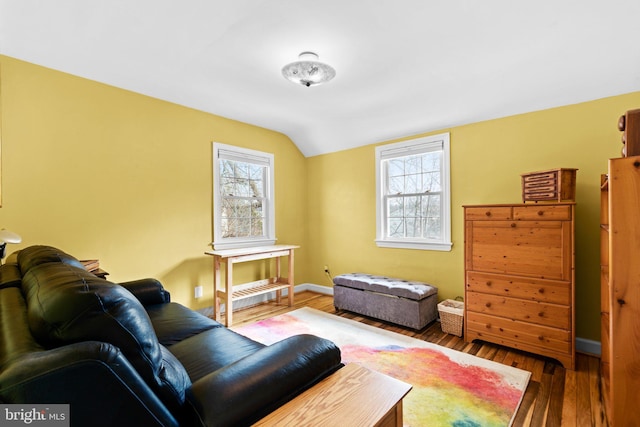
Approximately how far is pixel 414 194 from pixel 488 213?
1.16 metres

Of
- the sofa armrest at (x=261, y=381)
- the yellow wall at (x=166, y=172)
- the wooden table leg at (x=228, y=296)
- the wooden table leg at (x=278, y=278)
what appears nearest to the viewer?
the sofa armrest at (x=261, y=381)

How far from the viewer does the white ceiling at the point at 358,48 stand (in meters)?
1.85

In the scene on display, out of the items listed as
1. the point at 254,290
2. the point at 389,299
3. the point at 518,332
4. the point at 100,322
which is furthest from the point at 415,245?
the point at 100,322

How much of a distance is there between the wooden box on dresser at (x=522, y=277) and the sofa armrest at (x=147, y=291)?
2710mm

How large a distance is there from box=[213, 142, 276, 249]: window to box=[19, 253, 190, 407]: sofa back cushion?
9.33 ft

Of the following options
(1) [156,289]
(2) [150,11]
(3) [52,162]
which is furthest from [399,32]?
(3) [52,162]

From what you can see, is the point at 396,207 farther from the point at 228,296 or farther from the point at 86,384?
the point at 86,384

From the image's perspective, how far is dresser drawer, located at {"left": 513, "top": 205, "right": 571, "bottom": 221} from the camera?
2320mm

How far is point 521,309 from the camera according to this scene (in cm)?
250

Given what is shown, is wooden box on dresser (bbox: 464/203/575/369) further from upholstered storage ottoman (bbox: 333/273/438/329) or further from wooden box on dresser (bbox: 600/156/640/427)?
wooden box on dresser (bbox: 600/156/640/427)

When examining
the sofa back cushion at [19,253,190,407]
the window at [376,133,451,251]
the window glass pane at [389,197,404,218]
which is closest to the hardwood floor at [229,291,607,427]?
the window at [376,133,451,251]

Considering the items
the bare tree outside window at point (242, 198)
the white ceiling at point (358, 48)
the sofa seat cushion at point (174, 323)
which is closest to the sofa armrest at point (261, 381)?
the sofa seat cushion at point (174, 323)

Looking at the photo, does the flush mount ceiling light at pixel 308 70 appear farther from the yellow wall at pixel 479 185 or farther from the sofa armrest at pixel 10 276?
the sofa armrest at pixel 10 276

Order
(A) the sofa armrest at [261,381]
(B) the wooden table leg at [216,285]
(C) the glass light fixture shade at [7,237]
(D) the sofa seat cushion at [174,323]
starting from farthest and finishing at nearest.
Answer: (B) the wooden table leg at [216,285]
(D) the sofa seat cushion at [174,323]
(C) the glass light fixture shade at [7,237]
(A) the sofa armrest at [261,381]
